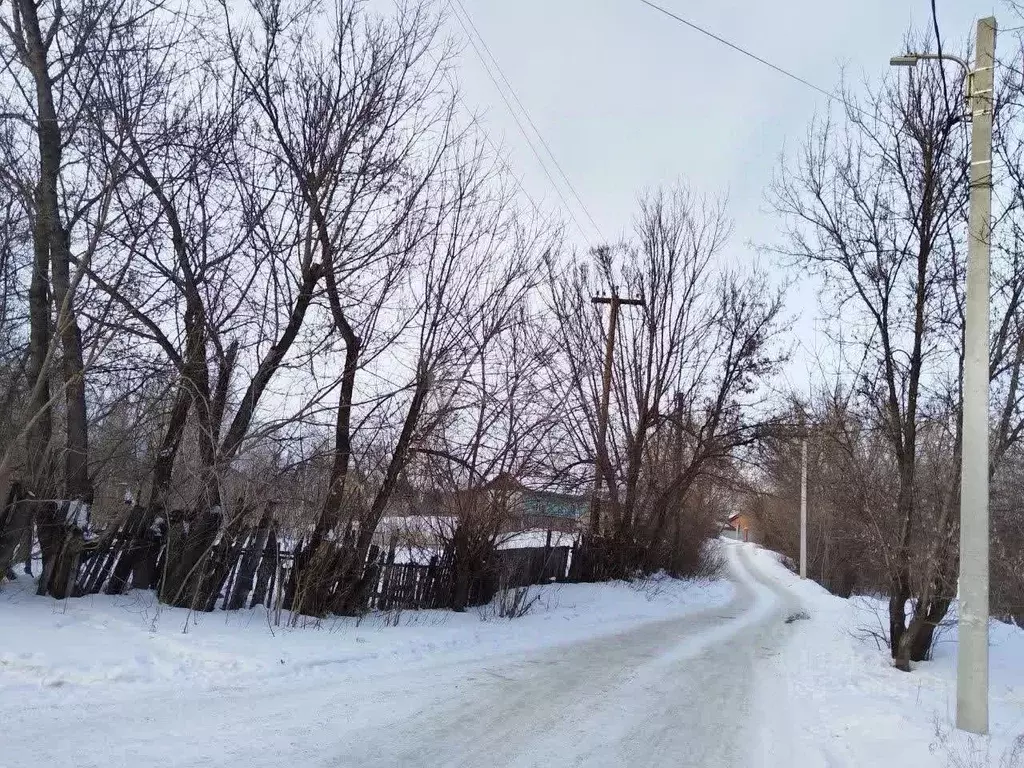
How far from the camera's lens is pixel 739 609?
68.1ft

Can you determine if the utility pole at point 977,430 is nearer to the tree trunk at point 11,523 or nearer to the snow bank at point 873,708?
the snow bank at point 873,708

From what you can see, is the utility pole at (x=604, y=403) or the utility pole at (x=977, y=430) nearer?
the utility pole at (x=977, y=430)

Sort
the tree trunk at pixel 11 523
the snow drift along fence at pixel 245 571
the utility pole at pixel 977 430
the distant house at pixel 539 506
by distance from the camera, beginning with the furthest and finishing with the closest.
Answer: the distant house at pixel 539 506
the snow drift along fence at pixel 245 571
the tree trunk at pixel 11 523
the utility pole at pixel 977 430

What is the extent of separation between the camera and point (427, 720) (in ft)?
20.2

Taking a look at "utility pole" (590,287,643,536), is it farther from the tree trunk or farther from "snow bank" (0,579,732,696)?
the tree trunk

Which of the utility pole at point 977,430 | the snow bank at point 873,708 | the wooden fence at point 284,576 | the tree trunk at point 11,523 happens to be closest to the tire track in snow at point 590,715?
the snow bank at point 873,708

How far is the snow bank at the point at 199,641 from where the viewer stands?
6348 millimetres

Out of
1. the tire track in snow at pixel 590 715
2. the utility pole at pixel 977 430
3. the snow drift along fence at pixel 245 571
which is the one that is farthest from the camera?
the snow drift along fence at pixel 245 571

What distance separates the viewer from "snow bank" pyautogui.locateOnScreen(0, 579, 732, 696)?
6.35 meters

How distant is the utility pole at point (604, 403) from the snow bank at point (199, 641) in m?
8.81

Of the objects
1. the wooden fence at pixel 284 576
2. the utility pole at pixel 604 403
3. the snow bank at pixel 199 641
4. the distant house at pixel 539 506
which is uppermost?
the utility pole at pixel 604 403

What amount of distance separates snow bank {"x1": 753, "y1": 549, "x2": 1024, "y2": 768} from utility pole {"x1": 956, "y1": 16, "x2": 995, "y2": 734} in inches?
18.2

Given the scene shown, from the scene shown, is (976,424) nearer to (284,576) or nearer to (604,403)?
(284,576)

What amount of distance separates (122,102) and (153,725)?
7150 mm
